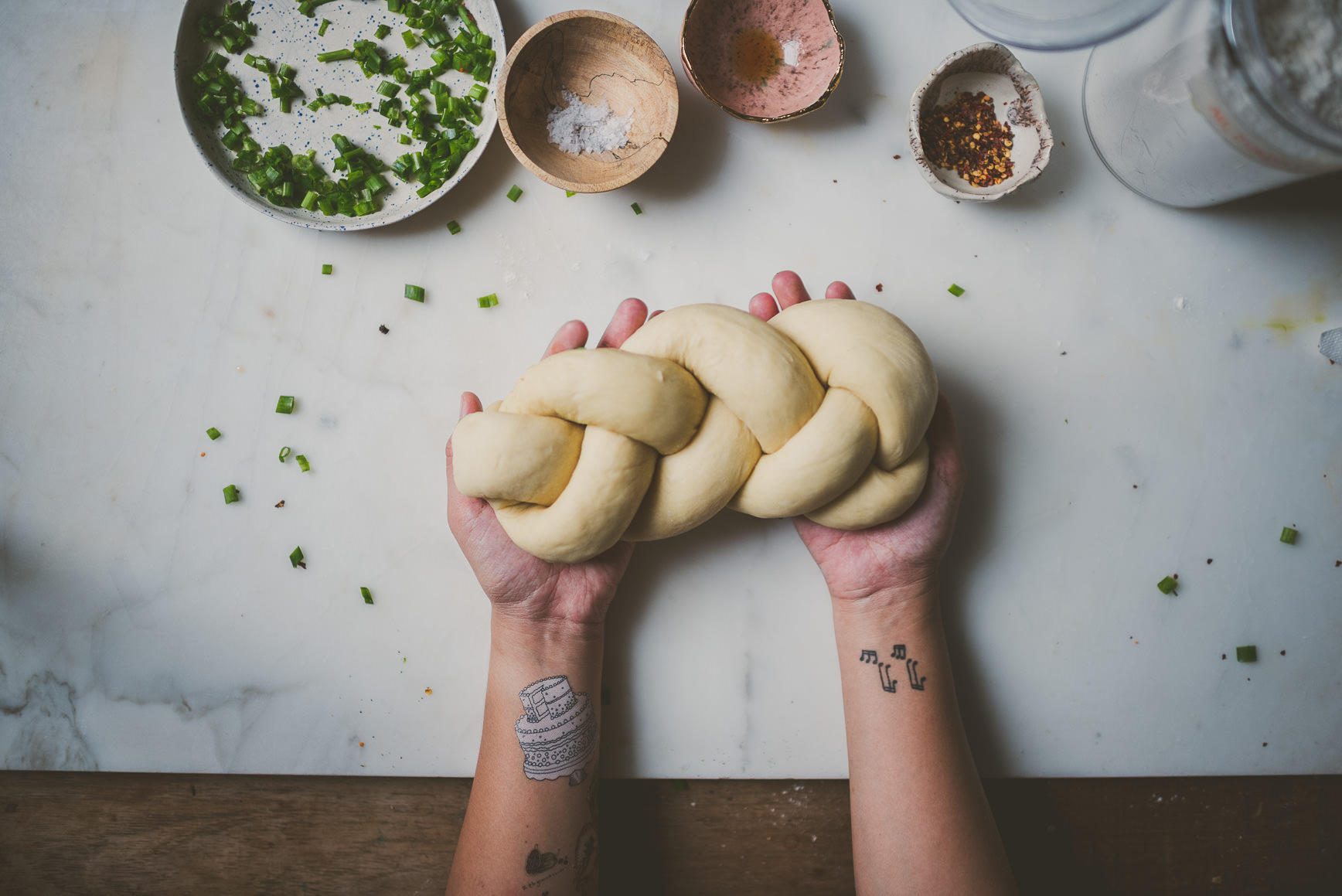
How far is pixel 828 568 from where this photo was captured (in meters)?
1.18

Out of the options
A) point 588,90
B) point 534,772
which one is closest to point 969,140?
point 588,90

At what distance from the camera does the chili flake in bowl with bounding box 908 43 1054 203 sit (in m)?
1.21

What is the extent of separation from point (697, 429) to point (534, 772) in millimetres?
645

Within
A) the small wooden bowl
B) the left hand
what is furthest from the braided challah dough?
the small wooden bowl

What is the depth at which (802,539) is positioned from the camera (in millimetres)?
1199

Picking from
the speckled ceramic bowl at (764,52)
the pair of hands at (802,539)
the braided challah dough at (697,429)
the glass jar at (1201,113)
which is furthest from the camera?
the speckled ceramic bowl at (764,52)

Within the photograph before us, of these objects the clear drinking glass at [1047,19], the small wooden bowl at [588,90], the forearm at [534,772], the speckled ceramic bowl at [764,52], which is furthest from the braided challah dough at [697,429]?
the clear drinking glass at [1047,19]

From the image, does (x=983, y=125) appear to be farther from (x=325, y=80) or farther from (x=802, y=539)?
(x=325, y=80)

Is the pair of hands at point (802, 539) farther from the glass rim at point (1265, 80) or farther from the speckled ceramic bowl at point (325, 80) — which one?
the glass rim at point (1265, 80)

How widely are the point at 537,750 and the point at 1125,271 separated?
142 centimetres

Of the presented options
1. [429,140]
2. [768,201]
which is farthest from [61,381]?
[768,201]

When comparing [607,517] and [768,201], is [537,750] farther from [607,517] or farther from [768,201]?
[768,201]

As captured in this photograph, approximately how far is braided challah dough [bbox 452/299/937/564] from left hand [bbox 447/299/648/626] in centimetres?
12

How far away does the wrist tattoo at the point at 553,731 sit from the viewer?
3.66 ft
